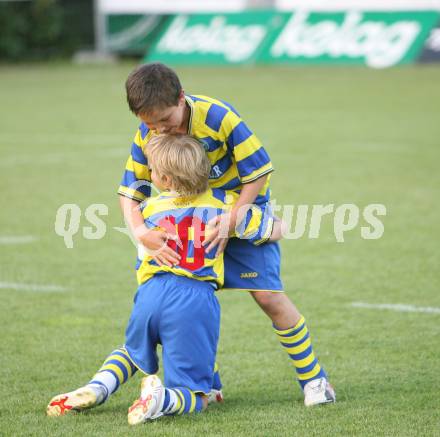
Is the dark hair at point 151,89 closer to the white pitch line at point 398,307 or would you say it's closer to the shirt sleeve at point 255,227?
the shirt sleeve at point 255,227

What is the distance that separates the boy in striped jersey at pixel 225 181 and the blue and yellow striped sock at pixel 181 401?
0.28m

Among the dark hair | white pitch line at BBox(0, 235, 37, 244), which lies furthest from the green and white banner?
the dark hair

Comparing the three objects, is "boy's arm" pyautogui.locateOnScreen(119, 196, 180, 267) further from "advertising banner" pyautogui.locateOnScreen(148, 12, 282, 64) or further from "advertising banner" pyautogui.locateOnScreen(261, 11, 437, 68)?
"advertising banner" pyautogui.locateOnScreen(148, 12, 282, 64)

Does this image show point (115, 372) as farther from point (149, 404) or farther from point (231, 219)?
point (231, 219)

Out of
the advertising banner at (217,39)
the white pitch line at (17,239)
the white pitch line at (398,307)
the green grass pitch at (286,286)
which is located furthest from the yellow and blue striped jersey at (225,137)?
the advertising banner at (217,39)

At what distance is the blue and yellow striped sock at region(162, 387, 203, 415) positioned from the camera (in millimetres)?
3834

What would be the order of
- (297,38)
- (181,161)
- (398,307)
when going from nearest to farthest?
(181,161), (398,307), (297,38)

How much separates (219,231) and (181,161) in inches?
12.6

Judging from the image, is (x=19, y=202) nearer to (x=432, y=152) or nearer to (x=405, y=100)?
(x=432, y=152)

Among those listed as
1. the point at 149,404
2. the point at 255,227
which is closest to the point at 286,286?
the point at 255,227

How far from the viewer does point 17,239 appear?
7.82 m

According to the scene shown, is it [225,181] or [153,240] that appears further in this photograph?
[225,181]

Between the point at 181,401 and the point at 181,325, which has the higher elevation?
the point at 181,325

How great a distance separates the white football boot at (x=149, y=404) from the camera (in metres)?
3.75
